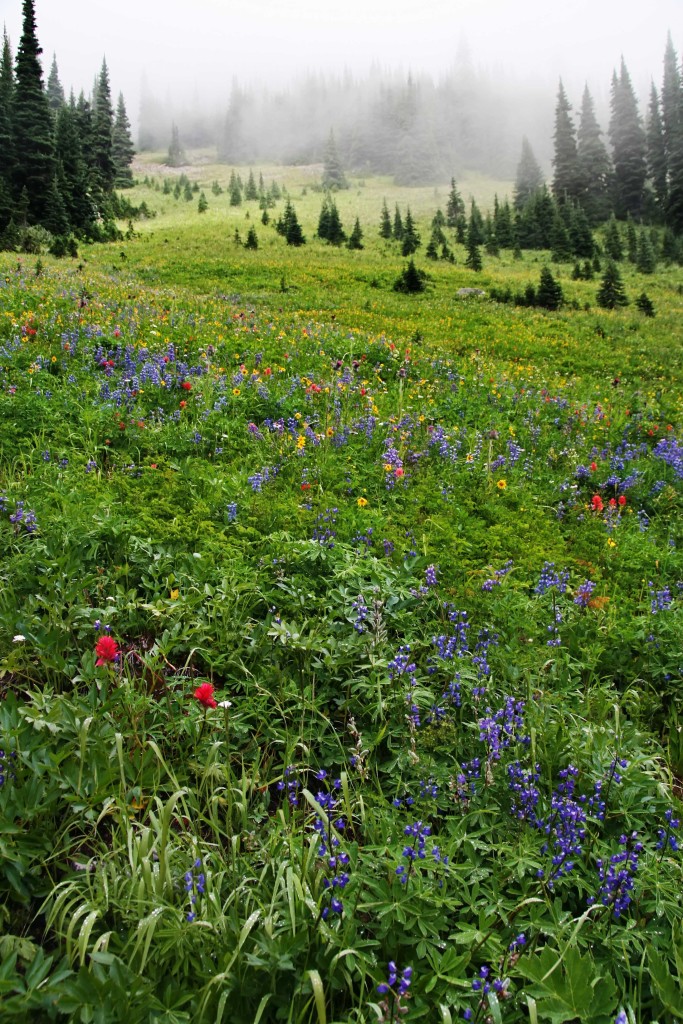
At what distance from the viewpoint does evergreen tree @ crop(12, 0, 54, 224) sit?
39719 millimetres

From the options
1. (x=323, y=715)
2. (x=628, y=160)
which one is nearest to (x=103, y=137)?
(x=628, y=160)

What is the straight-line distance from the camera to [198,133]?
173000 mm

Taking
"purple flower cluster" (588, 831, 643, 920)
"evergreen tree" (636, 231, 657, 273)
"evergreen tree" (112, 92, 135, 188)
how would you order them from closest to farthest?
"purple flower cluster" (588, 831, 643, 920)
"evergreen tree" (636, 231, 657, 273)
"evergreen tree" (112, 92, 135, 188)

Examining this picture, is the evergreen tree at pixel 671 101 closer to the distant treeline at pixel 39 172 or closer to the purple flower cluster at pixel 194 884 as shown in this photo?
the distant treeline at pixel 39 172

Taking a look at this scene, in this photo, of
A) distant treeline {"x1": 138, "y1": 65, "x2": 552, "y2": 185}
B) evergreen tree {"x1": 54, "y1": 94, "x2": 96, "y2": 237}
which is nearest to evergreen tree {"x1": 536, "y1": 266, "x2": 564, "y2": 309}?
evergreen tree {"x1": 54, "y1": 94, "x2": 96, "y2": 237}

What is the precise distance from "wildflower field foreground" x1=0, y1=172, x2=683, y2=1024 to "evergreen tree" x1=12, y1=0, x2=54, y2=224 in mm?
42415

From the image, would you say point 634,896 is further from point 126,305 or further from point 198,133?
point 198,133

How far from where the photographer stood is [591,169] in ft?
234

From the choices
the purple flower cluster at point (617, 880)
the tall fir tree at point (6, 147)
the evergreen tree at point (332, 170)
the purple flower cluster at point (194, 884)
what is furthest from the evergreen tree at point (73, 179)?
the evergreen tree at point (332, 170)

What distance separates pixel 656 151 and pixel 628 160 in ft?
27.0

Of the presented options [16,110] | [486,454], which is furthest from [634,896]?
[16,110]

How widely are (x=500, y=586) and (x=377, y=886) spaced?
92.9 inches

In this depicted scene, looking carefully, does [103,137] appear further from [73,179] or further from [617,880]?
[617,880]

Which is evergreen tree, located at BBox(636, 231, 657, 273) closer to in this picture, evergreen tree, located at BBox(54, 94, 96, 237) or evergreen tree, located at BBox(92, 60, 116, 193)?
evergreen tree, located at BBox(54, 94, 96, 237)
